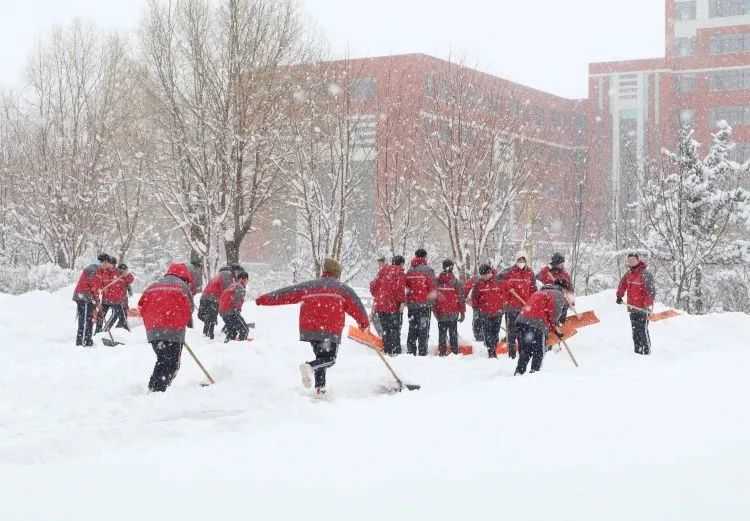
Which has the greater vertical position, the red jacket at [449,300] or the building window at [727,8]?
the building window at [727,8]

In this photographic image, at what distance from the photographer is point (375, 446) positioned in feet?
19.3

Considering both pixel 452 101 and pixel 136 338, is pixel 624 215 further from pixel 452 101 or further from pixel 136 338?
pixel 136 338

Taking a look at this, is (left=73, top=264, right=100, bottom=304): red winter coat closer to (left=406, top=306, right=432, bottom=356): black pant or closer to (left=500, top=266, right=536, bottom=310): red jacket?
(left=406, top=306, right=432, bottom=356): black pant

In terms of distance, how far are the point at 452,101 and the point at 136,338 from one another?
35.4 feet

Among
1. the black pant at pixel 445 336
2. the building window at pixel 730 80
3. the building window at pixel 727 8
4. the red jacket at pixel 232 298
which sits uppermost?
the building window at pixel 727 8

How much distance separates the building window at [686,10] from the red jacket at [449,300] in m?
56.5

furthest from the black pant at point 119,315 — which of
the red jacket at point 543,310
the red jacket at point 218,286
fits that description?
the red jacket at point 543,310

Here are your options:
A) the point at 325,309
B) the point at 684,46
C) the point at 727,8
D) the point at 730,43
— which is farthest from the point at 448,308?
the point at 684,46

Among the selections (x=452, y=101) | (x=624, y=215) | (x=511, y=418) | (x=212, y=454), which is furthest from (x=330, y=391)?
(x=624, y=215)

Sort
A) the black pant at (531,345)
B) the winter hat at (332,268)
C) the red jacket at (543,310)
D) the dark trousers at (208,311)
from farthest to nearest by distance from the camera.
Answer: the dark trousers at (208,311)
the black pant at (531,345)
the red jacket at (543,310)
the winter hat at (332,268)

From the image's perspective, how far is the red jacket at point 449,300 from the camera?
14180 millimetres

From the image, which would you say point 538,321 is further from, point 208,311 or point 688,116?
point 688,116

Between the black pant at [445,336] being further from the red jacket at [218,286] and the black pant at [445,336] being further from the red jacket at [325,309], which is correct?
the red jacket at [325,309]

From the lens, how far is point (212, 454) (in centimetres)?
571
